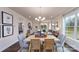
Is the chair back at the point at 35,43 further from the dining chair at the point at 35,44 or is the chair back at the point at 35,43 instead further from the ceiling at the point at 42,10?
the ceiling at the point at 42,10

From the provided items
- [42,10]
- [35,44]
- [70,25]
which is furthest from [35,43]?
[70,25]

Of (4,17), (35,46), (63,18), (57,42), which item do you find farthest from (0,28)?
(63,18)

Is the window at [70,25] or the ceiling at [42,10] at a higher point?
the ceiling at [42,10]

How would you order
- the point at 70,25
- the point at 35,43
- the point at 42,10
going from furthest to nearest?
the point at 70,25, the point at 42,10, the point at 35,43

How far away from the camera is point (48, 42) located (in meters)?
4.42

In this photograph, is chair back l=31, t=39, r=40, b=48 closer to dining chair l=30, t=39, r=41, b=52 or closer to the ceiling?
dining chair l=30, t=39, r=41, b=52

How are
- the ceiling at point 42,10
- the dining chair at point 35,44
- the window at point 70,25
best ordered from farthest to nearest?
the window at point 70,25, the ceiling at point 42,10, the dining chair at point 35,44

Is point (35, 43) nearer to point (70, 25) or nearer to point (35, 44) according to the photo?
point (35, 44)

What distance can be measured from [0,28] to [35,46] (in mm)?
1801

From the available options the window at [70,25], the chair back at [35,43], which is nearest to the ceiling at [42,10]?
the window at [70,25]

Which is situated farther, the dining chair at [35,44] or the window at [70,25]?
the window at [70,25]

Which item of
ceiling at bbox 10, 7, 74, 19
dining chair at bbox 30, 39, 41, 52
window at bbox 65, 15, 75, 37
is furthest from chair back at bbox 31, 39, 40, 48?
window at bbox 65, 15, 75, 37
